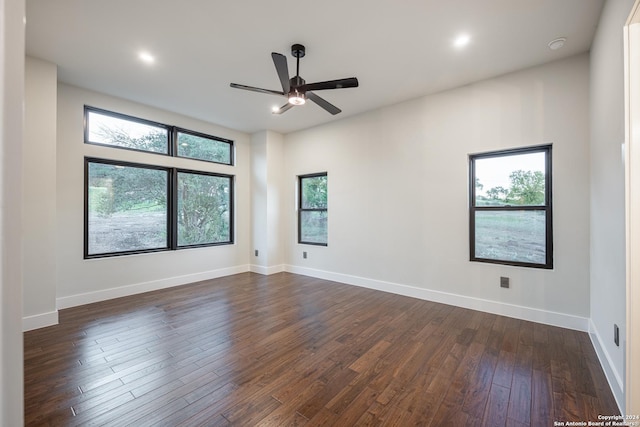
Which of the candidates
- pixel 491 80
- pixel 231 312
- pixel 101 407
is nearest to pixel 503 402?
pixel 101 407

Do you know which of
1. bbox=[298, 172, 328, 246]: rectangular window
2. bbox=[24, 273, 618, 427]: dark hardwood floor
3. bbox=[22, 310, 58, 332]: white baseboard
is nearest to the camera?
bbox=[24, 273, 618, 427]: dark hardwood floor

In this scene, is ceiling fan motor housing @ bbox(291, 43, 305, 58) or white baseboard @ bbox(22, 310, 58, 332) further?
white baseboard @ bbox(22, 310, 58, 332)

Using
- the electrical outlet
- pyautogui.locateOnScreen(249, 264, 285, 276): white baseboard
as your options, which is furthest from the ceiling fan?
pyautogui.locateOnScreen(249, 264, 285, 276): white baseboard

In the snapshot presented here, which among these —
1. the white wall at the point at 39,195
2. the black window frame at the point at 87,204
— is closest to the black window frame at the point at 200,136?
the black window frame at the point at 87,204

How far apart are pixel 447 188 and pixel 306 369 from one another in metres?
2.93

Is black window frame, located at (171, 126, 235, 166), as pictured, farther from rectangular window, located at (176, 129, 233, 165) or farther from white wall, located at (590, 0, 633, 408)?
white wall, located at (590, 0, 633, 408)

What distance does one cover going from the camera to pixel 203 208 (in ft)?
17.3

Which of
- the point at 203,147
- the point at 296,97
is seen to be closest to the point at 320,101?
the point at 296,97

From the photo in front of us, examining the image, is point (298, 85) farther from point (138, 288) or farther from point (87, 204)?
point (138, 288)

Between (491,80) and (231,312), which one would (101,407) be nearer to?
(231,312)

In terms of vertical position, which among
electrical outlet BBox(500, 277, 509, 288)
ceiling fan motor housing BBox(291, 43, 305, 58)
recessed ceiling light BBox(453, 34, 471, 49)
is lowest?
electrical outlet BBox(500, 277, 509, 288)

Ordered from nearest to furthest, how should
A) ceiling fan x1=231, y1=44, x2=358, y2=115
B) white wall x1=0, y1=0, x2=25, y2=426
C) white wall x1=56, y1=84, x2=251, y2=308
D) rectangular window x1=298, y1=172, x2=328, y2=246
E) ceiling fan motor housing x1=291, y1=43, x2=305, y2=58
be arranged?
1. white wall x1=0, y1=0, x2=25, y2=426
2. ceiling fan x1=231, y1=44, x2=358, y2=115
3. ceiling fan motor housing x1=291, y1=43, x2=305, y2=58
4. white wall x1=56, y1=84, x2=251, y2=308
5. rectangular window x1=298, y1=172, x2=328, y2=246

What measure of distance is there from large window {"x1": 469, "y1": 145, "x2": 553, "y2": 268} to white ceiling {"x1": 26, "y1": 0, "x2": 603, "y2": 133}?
1.11 metres

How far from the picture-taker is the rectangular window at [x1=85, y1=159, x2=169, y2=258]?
3924 millimetres
